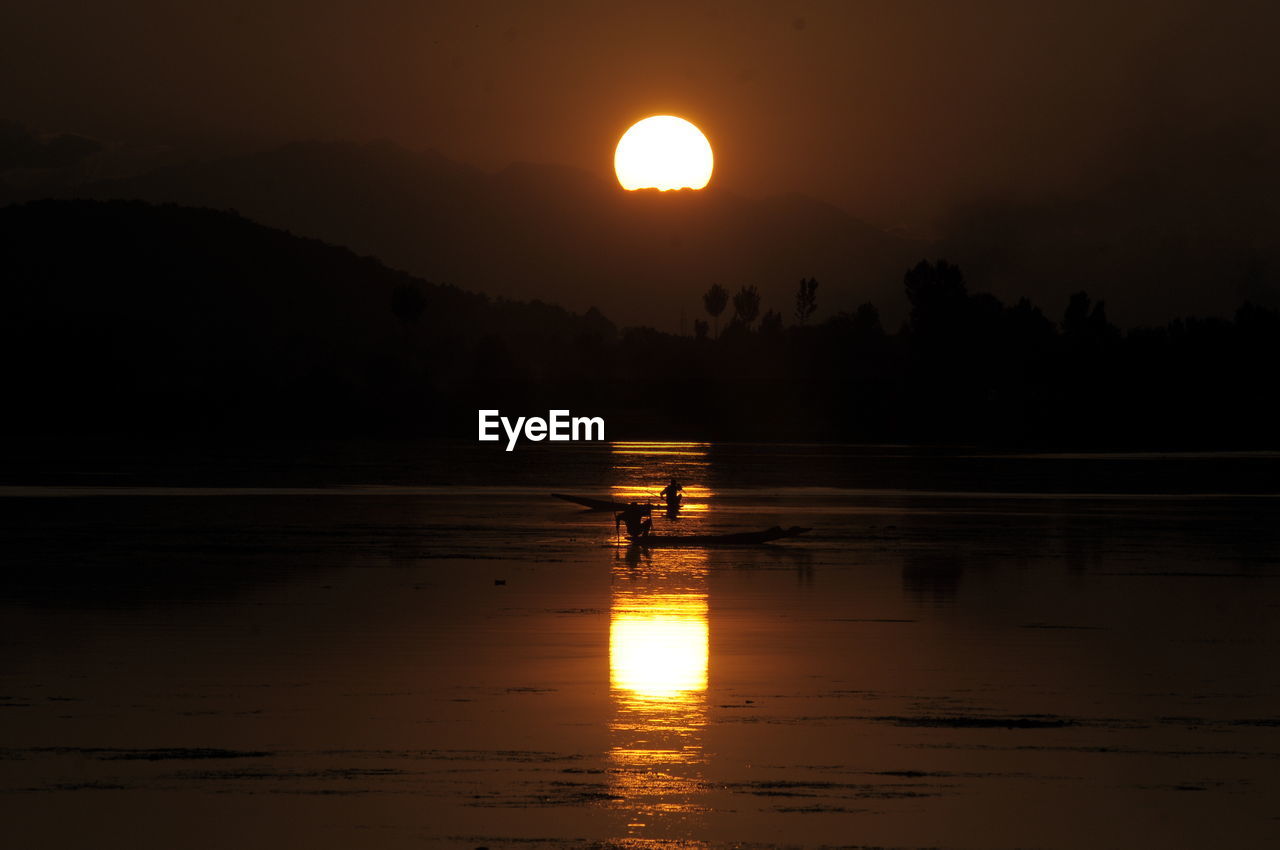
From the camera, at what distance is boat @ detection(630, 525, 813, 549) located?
4109 cm

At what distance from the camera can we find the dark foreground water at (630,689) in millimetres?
13641

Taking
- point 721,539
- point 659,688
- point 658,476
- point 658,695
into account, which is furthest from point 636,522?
point 658,476

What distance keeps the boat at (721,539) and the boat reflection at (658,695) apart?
24.8 feet

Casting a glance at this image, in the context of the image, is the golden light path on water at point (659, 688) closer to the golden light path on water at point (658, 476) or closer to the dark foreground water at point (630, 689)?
the dark foreground water at point (630, 689)

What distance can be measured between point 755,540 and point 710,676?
67.8 feet

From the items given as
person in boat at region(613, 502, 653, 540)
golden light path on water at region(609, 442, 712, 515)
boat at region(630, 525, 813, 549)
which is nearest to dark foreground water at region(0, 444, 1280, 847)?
boat at region(630, 525, 813, 549)

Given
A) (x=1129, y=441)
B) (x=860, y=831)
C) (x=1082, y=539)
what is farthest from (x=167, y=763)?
(x=1129, y=441)

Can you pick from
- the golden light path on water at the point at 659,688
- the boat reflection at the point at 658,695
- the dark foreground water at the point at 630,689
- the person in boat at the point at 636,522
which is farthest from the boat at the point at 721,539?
the boat reflection at the point at 658,695

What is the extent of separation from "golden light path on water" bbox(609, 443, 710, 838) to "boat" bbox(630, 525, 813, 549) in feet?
7.90

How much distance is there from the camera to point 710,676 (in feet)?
67.4

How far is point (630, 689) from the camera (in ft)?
64.3

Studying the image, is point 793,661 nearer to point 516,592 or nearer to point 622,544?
point 516,592

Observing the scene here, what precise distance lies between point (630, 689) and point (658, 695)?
0.53 metres

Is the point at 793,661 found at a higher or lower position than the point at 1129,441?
lower
